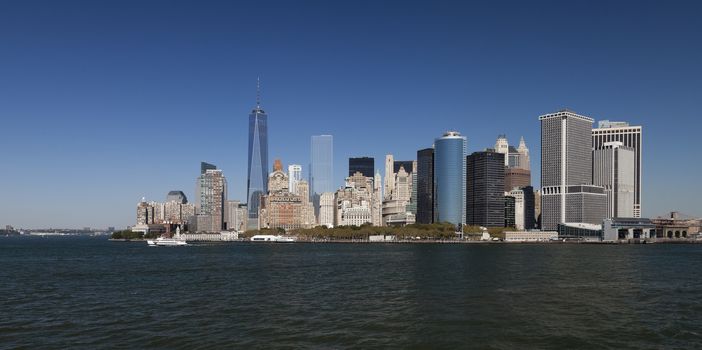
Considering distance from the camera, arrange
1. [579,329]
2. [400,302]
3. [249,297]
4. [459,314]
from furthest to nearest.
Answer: [249,297] < [400,302] < [459,314] < [579,329]

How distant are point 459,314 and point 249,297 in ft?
72.2

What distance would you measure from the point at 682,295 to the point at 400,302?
102ft

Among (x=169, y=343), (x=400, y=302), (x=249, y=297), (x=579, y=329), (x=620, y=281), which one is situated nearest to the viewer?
(x=169, y=343)

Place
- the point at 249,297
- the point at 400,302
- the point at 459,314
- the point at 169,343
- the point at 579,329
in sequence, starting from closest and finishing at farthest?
1. the point at 169,343
2. the point at 579,329
3. the point at 459,314
4. the point at 400,302
5. the point at 249,297

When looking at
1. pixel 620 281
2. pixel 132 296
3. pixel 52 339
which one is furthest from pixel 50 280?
pixel 620 281

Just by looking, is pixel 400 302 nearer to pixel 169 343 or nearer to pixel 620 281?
pixel 169 343

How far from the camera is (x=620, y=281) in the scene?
3014 inches

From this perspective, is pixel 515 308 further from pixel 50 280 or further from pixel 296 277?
pixel 50 280

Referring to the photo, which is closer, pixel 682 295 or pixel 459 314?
pixel 459 314

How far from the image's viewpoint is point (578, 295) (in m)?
60.3

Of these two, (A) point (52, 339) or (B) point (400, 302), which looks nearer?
(A) point (52, 339)

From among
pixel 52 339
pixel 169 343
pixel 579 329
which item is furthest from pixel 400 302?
pixel 52 339

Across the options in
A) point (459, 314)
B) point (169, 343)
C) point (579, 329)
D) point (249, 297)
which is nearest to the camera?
point (169, 343)

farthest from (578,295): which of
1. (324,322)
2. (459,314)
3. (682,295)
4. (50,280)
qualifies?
(50,280)
